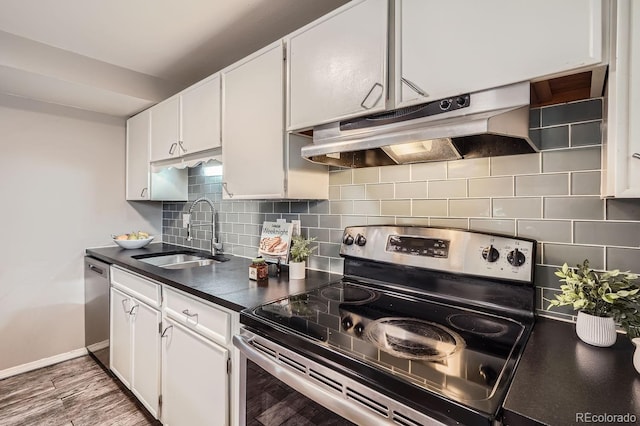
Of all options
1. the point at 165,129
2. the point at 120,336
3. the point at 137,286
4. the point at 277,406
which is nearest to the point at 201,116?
the point at 165,129

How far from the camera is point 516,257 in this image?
3.57 ft

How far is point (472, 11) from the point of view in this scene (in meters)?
0.95

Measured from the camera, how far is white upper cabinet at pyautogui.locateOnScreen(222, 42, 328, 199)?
1.53m

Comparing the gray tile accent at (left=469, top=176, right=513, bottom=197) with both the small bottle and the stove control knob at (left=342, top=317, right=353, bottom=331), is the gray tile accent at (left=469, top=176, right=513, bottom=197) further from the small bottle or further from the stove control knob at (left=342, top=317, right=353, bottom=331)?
the small bottle

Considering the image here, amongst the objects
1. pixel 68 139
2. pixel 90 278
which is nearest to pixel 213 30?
pixel 68 139

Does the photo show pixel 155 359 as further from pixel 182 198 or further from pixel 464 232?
pixel 464 232

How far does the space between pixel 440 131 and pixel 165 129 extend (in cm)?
206

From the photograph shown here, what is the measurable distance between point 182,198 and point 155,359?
141cm

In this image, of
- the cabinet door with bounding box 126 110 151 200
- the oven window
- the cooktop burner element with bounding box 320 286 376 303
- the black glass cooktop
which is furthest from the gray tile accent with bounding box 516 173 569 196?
the cabinet door with bounding box 126 110 151 200

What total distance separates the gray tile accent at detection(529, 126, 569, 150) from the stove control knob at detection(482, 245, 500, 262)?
15.7 inches

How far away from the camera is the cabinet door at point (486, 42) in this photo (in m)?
0.79

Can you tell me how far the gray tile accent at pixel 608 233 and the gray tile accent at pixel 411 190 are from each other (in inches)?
21.5

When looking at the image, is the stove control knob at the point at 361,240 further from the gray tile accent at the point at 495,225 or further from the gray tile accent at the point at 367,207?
the gray tile accent at the point at 495,225

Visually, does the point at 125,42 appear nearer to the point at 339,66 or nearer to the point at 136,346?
the point at 339,66
